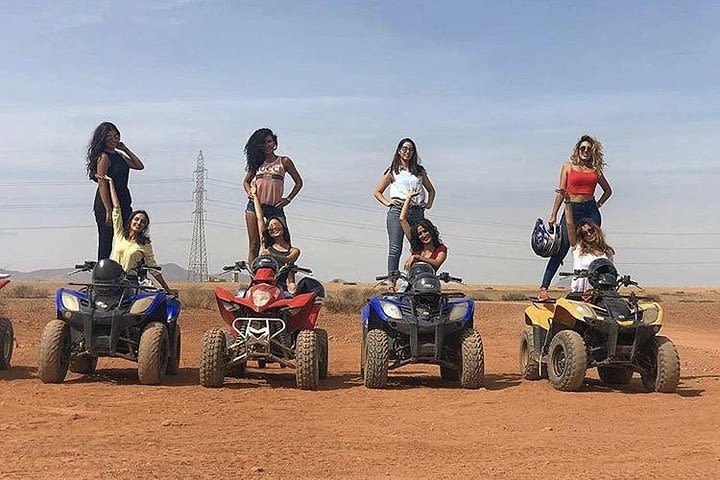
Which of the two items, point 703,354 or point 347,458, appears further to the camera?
point 703,354

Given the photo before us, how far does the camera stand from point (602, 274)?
9484 mm

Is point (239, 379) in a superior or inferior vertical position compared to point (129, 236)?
inferior

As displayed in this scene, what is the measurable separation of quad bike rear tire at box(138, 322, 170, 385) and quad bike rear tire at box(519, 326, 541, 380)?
428 centimetres

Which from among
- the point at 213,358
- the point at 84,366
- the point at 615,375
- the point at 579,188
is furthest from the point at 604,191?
the point at 84,366

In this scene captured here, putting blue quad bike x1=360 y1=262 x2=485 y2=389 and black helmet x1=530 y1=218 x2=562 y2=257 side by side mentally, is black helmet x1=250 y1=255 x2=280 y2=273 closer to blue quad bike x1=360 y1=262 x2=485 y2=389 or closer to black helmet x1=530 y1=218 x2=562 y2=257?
blue quad bike x1=360 y1=262 x2=485 y2=389

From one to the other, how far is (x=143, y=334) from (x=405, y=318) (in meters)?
2.77

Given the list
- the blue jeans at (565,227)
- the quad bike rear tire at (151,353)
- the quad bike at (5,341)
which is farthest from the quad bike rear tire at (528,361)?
the quad bike at (5,341)

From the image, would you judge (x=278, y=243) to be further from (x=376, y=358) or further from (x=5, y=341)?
(x=5, y=341)

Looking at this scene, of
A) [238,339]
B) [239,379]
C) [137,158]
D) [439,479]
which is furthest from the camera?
[137,158]

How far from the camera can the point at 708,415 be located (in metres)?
7.55

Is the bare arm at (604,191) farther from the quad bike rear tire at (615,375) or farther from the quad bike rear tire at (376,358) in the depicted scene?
the quad bike rear tire at (376,358)

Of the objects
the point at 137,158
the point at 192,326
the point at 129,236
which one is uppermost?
the point at 137,158

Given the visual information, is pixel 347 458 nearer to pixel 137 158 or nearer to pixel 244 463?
pixel 244 463

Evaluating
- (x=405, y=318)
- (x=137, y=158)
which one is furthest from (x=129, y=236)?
(x=405, y=318)
